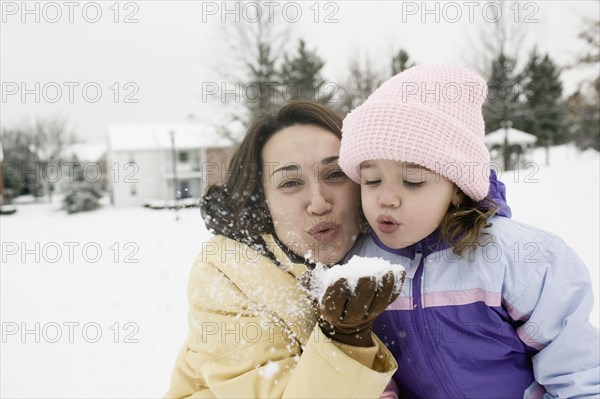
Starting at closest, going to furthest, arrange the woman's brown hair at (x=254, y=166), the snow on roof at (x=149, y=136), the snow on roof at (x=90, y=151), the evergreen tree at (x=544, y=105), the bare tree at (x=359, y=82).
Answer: the woman's brown hair at (x=254, y=166), the bare tree at (x=359, y=82), the evergreen tree at (x=544, y=105), the snow on roof at (x=149, y=136), the snow on roof at (x=90, y=151)

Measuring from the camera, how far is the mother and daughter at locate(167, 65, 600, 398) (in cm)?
154

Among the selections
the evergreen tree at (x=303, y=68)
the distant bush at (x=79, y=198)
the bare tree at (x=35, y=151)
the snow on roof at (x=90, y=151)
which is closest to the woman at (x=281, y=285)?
the bare tree at (x=35, y=151)

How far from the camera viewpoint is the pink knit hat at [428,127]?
5.44 feet

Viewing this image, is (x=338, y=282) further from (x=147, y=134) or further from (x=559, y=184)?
(x=147, y=134)

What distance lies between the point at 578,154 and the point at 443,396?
33314 mm

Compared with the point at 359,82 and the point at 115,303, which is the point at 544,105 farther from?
the point at 115,303

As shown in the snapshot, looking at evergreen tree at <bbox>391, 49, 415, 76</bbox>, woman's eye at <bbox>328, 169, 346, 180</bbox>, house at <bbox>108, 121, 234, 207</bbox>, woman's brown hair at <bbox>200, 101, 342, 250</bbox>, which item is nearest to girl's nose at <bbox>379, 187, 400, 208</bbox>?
woman's eye at <bbox>328, 169, 346, 180</bbox>

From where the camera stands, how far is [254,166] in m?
2.12

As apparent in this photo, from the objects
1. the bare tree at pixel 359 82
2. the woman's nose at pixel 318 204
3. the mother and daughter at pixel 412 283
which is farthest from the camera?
the bare tree at pixel 359 82

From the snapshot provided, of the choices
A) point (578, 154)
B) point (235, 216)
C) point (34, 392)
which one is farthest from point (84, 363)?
point (578, 154)

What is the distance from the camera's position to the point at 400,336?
5.75 feet

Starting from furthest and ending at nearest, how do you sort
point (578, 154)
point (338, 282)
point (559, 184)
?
1. point (578, 154)
2. point (559, 184)
3. point (338, 282)

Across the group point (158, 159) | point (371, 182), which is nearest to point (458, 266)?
point (371, 182)

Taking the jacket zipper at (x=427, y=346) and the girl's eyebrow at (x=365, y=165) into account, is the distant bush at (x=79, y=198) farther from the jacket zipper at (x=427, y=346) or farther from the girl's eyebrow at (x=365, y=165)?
the jacket zipper at (x=427, y=346)
